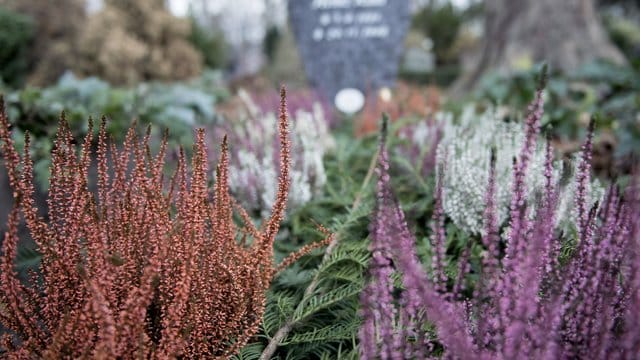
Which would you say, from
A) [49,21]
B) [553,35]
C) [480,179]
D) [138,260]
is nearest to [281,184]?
[138,260]

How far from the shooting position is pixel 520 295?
2.77ft

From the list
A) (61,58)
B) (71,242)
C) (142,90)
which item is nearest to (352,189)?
(71,242)

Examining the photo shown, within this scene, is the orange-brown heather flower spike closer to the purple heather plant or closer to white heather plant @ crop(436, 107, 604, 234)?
the purple heather plant

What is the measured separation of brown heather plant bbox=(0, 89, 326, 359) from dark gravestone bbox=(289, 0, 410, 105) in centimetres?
417

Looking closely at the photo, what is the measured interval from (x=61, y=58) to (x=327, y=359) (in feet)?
29.0

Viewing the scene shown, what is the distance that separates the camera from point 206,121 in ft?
12.4

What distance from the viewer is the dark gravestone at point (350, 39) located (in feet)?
16.9

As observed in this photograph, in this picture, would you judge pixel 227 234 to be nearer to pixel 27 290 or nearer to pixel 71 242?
pixel 71 242

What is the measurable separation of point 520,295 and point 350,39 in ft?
15.1

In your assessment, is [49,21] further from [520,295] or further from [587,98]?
[520,295]

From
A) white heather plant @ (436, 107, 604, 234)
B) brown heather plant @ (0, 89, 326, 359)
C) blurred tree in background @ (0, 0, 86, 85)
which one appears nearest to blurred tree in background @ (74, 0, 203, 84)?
blurred tree in background @ (0, 0, 86, 85)

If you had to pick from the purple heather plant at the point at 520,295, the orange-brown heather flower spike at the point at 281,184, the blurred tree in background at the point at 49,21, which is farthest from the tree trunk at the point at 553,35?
the blurred tree in background at the point at 49,21

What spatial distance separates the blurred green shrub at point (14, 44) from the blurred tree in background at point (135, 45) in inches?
62.4

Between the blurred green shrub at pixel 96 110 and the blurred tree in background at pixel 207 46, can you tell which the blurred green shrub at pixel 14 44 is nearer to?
the blurred tree in background at pixel 207 46
